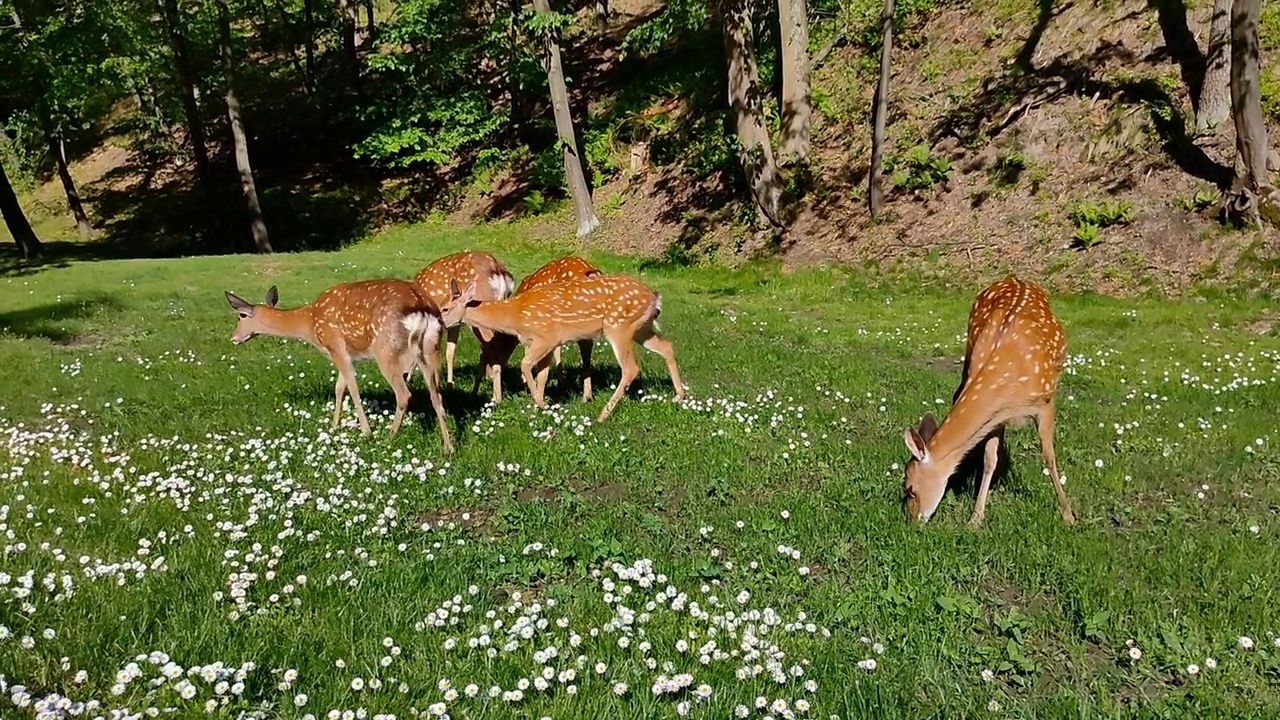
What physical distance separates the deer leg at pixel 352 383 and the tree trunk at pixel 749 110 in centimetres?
1354

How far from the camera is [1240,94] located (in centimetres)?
1490

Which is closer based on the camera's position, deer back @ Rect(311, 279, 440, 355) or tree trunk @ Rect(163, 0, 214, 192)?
deer back @ Rect(311, 279, 440, 355)

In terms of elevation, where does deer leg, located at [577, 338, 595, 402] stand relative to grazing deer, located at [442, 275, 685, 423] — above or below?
below

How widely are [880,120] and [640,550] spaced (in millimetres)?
14986

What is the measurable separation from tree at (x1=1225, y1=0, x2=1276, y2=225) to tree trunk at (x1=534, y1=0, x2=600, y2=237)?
14.8 m

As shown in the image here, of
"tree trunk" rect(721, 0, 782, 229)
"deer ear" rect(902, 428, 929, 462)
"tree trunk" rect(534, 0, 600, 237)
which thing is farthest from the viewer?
"tree trunk" rect(534, 0, 600, 237)

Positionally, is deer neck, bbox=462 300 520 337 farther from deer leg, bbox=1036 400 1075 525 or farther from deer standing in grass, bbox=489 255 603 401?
deer leg, bbox=1036 400 1075 525

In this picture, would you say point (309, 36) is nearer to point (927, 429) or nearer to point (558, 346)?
point (558, 346)

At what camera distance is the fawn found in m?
10.8

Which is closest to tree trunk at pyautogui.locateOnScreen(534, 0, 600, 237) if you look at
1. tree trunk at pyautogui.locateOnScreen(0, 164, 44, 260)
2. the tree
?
tree trunk at pyautogui.locateOnScreen(0, 164, 44, 260)

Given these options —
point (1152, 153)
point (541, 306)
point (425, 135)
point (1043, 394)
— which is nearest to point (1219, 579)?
point (1043, 394)

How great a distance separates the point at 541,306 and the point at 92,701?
6498 millimetres

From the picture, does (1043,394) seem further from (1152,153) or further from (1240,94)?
(1152,153)

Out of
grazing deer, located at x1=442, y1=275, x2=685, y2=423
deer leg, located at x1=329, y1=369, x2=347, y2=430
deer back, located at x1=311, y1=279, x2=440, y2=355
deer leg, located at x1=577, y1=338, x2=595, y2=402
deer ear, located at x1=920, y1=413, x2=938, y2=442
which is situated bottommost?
deer leg, located at x1=577, y1=338, x2=595, y2=402
